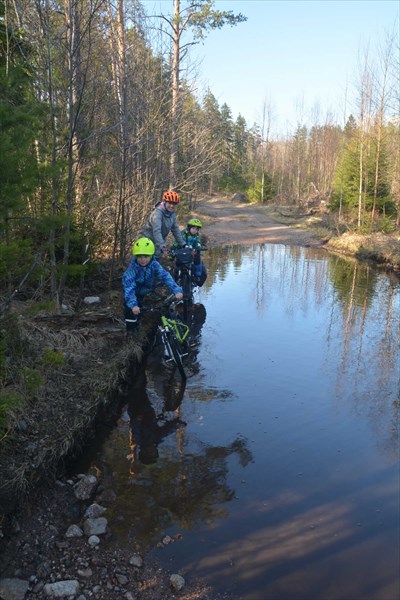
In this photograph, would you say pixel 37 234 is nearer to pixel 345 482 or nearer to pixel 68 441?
pixel 68 441

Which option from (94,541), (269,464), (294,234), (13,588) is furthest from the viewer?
(294,234)

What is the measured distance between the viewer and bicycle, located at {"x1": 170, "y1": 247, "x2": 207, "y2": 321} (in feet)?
31.4

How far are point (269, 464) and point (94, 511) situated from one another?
1890 millimetres

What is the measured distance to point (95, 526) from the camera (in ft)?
13.1

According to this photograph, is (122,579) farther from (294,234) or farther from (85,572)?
(294,234)

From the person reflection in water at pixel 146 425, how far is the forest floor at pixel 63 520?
51 cm

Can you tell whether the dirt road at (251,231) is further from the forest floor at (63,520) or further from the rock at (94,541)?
the rock at (94,541)

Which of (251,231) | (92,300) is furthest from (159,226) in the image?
(251,231)

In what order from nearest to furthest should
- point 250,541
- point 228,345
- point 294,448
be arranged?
point 250,541
point 294,448
point 228,345

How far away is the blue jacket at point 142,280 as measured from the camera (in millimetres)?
6973

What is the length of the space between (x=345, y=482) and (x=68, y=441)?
9.25ft

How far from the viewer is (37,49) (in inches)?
300

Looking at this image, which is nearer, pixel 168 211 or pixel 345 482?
pixel 345 482

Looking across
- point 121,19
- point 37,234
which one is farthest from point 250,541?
point 121,19
